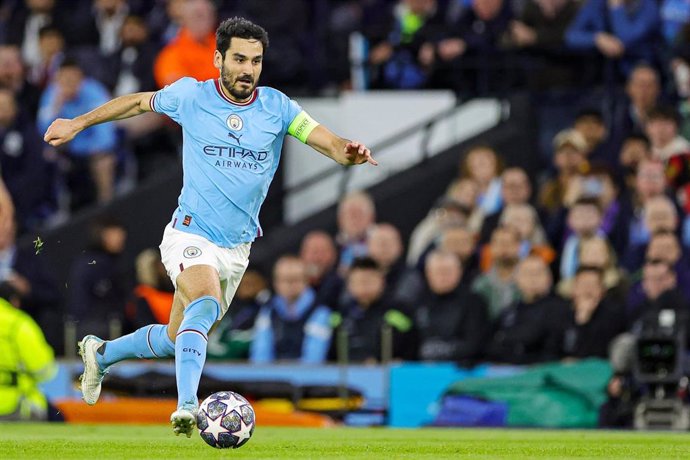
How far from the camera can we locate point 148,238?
2112cm

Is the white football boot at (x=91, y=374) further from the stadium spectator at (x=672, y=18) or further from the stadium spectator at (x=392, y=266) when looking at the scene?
the stadium spectator at (x=672, y=18)

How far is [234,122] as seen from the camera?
470 inches

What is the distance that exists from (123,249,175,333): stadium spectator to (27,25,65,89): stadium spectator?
444 cm

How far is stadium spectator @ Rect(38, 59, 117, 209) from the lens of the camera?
2081cm

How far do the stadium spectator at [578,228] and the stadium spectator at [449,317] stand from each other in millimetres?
1055

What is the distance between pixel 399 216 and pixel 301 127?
8.58m

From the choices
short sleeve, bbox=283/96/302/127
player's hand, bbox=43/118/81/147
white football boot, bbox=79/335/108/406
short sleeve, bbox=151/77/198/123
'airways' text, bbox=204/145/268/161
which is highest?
short sleeve, bbox=151/77/198/123

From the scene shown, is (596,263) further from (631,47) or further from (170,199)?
(170,199)

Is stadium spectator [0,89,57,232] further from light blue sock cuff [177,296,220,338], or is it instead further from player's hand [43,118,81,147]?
light blue sock cuff [177,296,220,338]

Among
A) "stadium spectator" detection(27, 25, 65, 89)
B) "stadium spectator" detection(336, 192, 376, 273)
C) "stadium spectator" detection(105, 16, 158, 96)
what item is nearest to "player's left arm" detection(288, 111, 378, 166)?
"stadium spectator" detection(336, 192, 376, 273)

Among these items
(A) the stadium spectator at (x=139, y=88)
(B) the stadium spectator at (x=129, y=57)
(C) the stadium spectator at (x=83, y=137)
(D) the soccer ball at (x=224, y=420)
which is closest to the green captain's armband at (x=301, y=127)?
(D) the soccer ball at (x=224, y=420)

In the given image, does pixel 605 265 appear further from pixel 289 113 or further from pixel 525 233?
pixel 289 113

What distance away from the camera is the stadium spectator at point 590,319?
1642 centimetres

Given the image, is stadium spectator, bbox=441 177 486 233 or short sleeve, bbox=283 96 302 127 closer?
short sleeve, bbox=283 96 302 127
